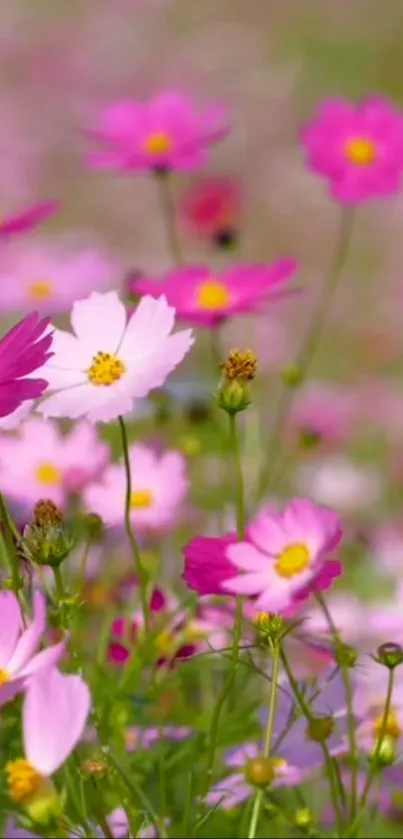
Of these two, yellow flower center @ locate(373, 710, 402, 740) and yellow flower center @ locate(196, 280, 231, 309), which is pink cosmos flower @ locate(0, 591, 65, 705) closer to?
yellow flower center @ locate(373, 710, 402, 740)

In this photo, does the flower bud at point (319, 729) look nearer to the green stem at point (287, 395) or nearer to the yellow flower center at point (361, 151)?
the green stem at point (287, 395)

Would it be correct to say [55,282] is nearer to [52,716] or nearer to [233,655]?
[233,655]

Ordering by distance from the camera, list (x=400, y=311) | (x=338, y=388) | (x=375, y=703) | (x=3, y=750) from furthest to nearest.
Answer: (x=400, y=311), (x=338, y=388), (x=375, y=703), (x=3, y=750)

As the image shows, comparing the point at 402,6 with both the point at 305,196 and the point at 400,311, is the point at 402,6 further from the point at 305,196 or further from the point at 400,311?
the point at 400,311

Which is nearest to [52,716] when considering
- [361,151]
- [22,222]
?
[22,222]

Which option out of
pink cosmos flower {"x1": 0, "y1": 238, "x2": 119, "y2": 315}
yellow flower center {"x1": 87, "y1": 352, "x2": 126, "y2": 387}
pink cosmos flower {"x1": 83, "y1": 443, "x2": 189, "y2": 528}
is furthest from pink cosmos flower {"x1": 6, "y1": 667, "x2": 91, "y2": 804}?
pink cosmos flower {"x1": 0, "y1": 238, "x2": 119, "y2": 315}

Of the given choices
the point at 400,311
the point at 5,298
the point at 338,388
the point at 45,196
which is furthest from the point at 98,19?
the point at 5,298
